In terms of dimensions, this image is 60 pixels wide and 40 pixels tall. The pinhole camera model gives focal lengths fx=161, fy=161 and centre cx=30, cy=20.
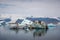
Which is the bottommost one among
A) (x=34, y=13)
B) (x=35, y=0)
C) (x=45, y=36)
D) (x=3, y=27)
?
(x=45, y=36)

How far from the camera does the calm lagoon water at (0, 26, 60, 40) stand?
6.37 feet

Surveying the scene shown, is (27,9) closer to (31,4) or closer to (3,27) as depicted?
(31,4)

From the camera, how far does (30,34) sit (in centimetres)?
195

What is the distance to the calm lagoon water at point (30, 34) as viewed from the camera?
1.94 m

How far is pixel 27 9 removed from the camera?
1.98m

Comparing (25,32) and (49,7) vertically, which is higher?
(49,7)

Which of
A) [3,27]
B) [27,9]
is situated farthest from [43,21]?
[3,27]

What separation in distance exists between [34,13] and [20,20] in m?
0.19

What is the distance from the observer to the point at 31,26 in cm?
197

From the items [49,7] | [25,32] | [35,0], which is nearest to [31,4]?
[35,0]

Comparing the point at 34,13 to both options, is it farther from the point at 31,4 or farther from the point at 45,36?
the point at 45,36

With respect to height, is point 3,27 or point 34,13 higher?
point 34,13

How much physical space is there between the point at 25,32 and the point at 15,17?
8.6 inches

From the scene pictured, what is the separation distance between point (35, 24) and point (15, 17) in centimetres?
26
